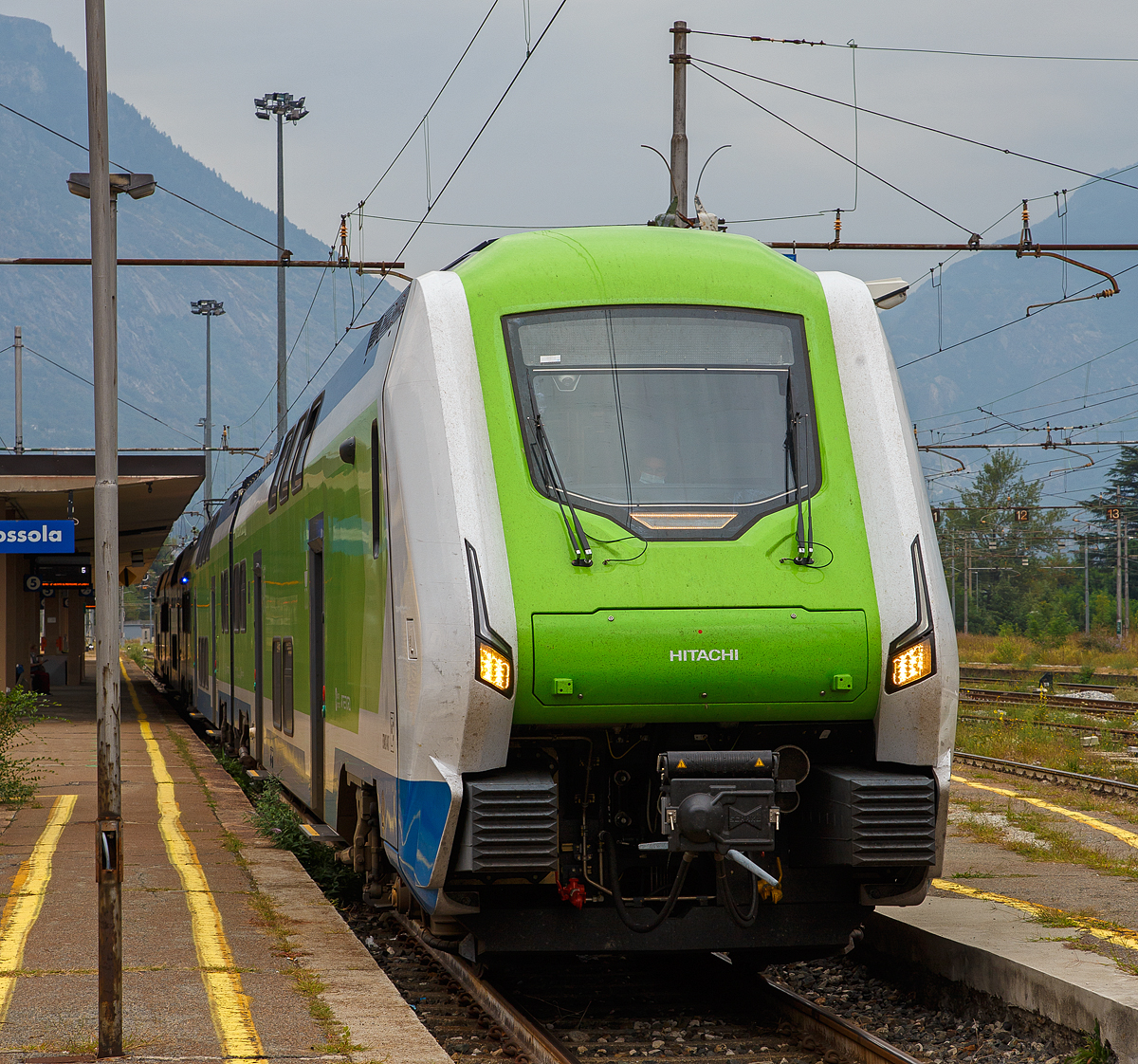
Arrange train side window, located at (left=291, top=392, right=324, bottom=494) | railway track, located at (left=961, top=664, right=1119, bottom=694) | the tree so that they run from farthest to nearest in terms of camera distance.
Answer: the tree
railway track, located at (left=961, top=664, right=1119, bottom=694)
train side window, located at (left=291, top=392, right=324, bottom=494)

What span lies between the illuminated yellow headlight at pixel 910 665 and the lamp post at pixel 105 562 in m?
3.05

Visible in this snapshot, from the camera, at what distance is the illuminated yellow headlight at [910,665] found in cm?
587

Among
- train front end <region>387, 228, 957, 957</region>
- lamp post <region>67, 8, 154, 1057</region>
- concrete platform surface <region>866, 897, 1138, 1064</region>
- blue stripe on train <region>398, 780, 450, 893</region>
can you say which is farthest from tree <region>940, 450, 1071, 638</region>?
lamp post <region>67, 8, 154, 1057</region>

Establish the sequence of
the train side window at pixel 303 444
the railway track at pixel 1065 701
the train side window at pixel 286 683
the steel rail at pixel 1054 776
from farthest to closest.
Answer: the railway track at pixel 1065 701 < the steel rail at pixel 1054 776 < the train side window at pixel 286 683 < the train side window at pixel 303 444

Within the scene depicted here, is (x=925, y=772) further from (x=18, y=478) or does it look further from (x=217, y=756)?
(x=18, y=478)

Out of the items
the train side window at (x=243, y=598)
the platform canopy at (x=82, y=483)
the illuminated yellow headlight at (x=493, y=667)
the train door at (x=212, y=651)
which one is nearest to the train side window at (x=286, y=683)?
the train side window at (x=243, y=598)

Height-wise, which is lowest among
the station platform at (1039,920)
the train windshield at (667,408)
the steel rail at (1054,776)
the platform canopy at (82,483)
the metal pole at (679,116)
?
the steel rail at (1054,776)

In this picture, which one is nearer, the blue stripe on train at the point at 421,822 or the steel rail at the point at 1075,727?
the blue stripe on train at the point at 421,822

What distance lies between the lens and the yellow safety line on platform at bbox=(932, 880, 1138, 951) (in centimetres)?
714

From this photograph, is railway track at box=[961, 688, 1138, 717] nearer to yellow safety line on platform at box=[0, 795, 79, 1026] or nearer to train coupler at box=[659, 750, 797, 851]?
yellow safety line on platform at box=[0, 795, 79, 1026]

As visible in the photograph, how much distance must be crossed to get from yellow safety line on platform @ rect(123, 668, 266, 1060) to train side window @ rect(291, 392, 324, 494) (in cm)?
275

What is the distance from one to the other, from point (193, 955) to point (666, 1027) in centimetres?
235

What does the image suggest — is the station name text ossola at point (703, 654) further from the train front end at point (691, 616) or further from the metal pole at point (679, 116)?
the metal pole at point (679, 116)

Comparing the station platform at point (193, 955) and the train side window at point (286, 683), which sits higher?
the train side window at point (286, 683)
